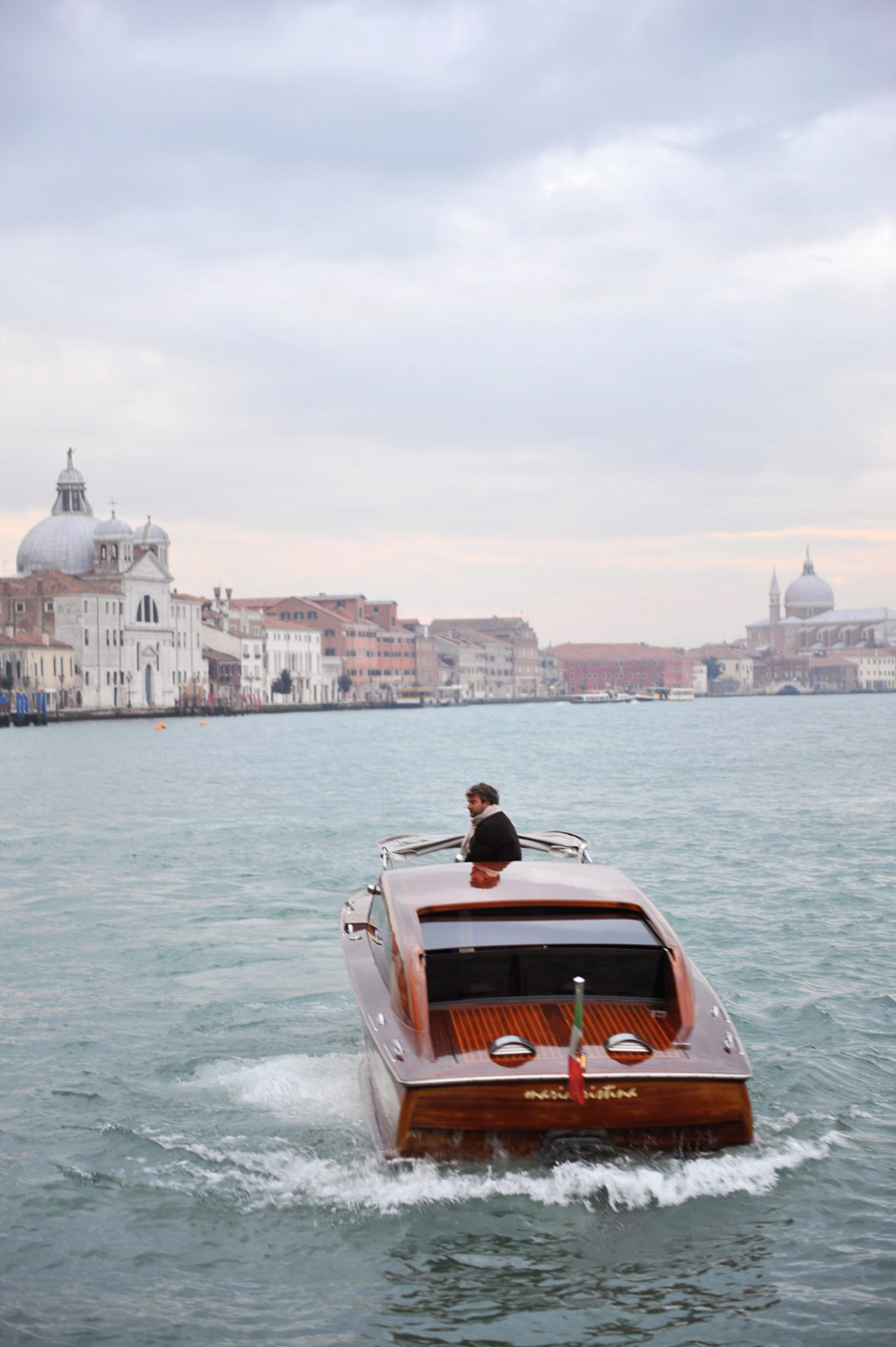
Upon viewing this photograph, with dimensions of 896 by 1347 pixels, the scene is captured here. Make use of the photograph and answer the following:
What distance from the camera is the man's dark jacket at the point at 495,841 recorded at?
26.7 feet

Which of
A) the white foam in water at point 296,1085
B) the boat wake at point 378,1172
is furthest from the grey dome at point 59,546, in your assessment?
the boat wake at point 378,1172

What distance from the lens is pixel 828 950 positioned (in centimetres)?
1237

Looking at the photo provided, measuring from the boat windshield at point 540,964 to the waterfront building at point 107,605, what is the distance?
101 meters

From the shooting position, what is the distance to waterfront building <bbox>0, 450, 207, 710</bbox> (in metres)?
107

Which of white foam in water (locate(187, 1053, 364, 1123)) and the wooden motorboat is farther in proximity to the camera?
white foam in water (locate(187, 1053, 364, 1123))

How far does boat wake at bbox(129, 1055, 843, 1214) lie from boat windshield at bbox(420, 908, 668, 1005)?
32.2 inches

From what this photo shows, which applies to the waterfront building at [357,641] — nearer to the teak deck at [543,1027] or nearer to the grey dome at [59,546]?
the grey dome at [59,546]

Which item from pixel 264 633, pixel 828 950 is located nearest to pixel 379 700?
pixel 264 633

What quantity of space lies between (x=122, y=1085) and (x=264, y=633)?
408 ft

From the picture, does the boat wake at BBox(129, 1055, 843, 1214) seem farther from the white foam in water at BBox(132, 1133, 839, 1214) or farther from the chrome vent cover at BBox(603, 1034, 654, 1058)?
the chrome vent cover at BBox(603, 1034, 654, 1058)

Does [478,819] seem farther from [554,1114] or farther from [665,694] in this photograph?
[665,694]

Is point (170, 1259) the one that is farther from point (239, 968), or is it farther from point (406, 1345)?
point (239, 968)

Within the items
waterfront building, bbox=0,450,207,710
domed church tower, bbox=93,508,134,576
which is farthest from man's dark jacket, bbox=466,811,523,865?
domed church tower, bbox=93,508,134,576

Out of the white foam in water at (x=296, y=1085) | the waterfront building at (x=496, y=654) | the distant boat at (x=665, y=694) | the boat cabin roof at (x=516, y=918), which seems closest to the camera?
the boat cabin roof at (x=516, y=918)
